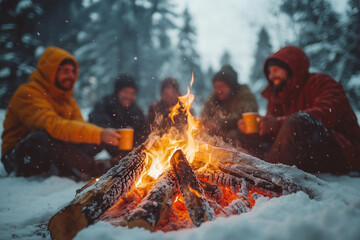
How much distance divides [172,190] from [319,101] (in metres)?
2.53

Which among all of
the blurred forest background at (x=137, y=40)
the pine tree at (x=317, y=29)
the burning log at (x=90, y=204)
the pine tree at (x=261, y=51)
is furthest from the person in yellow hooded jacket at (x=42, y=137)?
the pine tree at (x=317, y=29)

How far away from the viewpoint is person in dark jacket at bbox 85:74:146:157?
4246mm

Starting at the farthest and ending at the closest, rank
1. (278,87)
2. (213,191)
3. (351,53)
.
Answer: (351,53)
(278,87)
(213,191)

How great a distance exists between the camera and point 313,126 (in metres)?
2.25

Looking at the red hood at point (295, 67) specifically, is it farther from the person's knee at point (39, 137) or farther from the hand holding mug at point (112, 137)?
the person's knee at point (39, 137)

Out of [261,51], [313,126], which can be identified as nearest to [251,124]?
[313,126]

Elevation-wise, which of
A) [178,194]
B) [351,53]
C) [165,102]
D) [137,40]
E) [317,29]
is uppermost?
[137,40]

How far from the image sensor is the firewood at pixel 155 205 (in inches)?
42.6

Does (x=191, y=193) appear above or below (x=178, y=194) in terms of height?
above

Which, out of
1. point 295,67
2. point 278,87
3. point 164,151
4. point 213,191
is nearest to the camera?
point 213,191

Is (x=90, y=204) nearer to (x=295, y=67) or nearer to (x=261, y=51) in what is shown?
(x=295, y=67)

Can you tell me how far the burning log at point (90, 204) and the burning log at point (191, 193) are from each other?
1.36 ft

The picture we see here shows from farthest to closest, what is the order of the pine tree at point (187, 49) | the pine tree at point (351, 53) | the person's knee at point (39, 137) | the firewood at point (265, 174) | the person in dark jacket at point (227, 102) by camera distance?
the pine tree at point (187, 49) < the person in dark jacket at point (227, 102) < the pine tree at point (351, 53) < the person's knee at point (39, 137) < the firewood at point (265, 174)

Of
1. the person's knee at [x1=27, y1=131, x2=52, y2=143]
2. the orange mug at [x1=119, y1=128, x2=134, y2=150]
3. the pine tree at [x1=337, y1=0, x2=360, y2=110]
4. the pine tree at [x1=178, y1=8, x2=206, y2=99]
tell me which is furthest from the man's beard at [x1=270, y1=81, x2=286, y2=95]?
the pine tree at [x1=178, y1=8, x2=206, y2=99]
